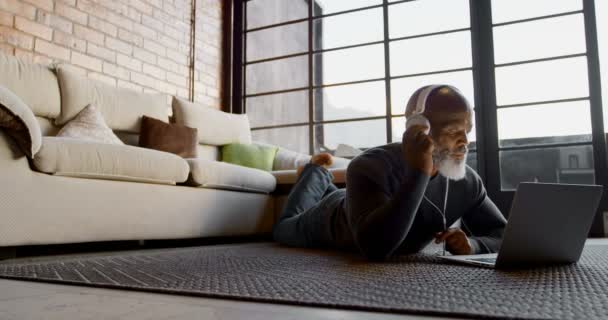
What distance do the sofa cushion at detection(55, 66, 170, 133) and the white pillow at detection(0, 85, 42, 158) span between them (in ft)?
3.29

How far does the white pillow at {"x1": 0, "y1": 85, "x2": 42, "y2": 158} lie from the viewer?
159 centimetres

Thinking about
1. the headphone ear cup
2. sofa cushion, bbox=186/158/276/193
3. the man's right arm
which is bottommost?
the man's right arm

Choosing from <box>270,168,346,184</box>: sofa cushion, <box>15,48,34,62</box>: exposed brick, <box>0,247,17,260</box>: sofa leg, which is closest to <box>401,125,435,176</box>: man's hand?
<box>0,247,17,260</box>: sofa leg

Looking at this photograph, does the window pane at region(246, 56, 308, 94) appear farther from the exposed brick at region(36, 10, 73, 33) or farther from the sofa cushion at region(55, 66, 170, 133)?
the exposed brick at region(36, 10, 73, 33)

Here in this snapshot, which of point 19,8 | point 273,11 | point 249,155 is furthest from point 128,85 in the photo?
point 273,11

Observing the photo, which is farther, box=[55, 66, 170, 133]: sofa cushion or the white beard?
box=[55, 66, 170, 133]: sofa cushion

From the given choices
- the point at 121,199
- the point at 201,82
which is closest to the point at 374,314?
the point at 121,199

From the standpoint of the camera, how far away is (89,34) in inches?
130

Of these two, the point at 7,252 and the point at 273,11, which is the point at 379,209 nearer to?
the point at 7,252

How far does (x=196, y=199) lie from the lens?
2.37 meters

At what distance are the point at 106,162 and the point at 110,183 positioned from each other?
9 cm

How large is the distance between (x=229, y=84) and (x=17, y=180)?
3185 mm

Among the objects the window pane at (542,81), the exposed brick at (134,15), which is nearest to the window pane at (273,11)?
the exposed brick at (134,15)

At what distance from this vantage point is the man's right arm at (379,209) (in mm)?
1311
